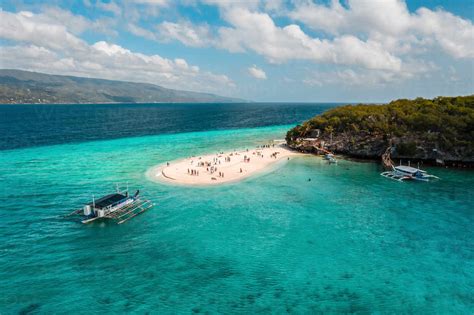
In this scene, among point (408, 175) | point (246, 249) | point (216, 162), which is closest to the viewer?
point (246, 249)

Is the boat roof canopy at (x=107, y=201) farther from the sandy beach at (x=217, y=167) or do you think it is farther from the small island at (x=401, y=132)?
the small island at (x=401, y=132)

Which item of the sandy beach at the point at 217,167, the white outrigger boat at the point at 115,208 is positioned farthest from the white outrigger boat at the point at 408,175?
the white outrigger boat at the point at 115,208

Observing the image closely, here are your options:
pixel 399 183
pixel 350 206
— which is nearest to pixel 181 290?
pixel 350 206

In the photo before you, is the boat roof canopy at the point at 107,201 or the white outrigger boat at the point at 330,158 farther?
the white outrigger boat at the point at 330,158

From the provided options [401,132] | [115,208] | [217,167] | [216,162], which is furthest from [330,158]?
[115,208]

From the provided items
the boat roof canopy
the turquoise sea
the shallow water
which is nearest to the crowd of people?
the shallow water

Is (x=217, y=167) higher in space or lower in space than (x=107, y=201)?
higher

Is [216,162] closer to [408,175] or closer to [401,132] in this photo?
[408,175]
